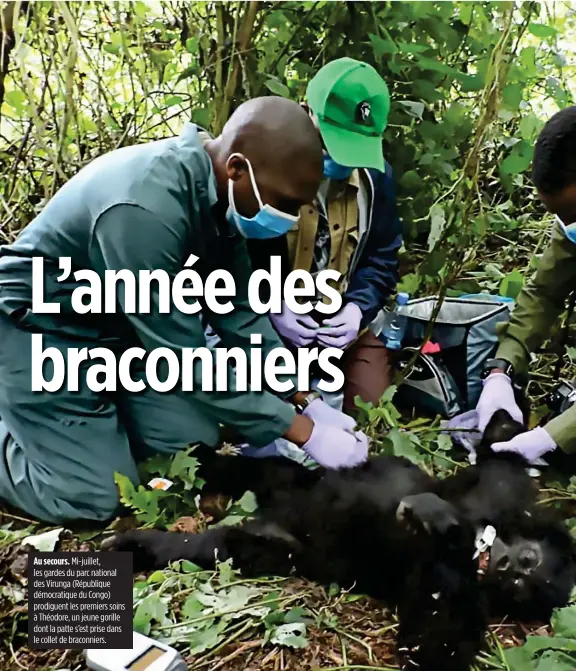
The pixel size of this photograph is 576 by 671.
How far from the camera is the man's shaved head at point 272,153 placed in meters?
1.34

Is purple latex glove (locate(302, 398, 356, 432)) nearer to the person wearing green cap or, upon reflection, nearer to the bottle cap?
the person wearing green cap

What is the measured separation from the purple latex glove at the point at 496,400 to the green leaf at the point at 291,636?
2.03 ft

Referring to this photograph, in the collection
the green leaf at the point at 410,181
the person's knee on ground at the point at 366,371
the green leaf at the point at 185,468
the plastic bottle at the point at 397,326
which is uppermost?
the green leaf at the point at 410,181

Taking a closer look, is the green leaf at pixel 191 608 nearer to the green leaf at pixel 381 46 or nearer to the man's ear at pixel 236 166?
the man's ear at pixel 236 166

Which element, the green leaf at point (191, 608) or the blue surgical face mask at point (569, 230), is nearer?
the green leaf at point (191, 608)

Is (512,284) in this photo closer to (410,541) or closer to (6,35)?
(410,541)

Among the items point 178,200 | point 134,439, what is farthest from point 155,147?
point 134,439

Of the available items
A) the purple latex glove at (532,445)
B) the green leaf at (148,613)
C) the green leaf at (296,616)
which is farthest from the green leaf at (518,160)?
the green leaf at (148,613)

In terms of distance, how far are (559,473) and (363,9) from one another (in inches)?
41.5

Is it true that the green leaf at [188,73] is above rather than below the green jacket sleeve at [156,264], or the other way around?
above

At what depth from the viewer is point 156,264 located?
1.39 m

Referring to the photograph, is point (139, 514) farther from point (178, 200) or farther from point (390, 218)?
point (390, 218)

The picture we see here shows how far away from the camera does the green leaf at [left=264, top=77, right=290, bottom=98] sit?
1.50 meters

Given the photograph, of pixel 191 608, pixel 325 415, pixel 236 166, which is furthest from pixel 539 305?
pixel 191 608
